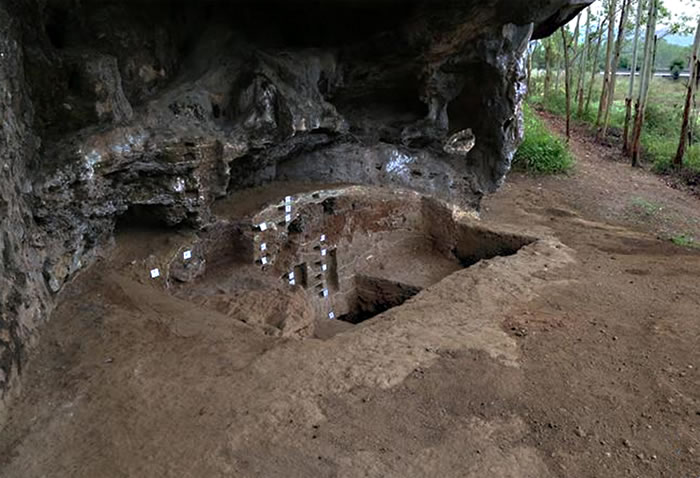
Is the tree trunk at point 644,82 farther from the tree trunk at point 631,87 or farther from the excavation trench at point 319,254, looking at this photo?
the excavation trench at point 319,254

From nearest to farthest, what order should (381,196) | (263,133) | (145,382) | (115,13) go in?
(145,382) < (115,13) < (263,133) < (381,196)

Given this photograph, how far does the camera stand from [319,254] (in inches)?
291

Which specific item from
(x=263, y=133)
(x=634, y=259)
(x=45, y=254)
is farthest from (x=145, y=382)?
(x=634, y=259)

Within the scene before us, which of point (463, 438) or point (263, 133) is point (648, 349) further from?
point (263, 133)

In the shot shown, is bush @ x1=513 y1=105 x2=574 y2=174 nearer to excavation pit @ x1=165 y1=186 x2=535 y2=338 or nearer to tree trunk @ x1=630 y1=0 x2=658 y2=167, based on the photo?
tree trunk @ x1=630 y1=0 x2=658 y2=167

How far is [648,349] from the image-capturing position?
4.49m

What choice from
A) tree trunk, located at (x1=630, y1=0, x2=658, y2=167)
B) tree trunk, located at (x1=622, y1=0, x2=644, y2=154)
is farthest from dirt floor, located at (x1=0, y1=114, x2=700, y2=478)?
tree trunk, located at (x1=622, y1=0, x2=644, y2=154)

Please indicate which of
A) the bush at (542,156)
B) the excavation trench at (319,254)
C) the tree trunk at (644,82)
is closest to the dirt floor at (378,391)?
the excavation trench at (319,254)

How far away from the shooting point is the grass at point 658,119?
13.7 m

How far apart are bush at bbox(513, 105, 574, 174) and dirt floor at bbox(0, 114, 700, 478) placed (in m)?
7.80

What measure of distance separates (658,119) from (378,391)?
18.3m

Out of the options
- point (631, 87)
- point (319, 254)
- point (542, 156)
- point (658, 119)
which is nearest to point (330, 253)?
point (319, 254)

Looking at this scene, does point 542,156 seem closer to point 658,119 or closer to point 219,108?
point 658,119

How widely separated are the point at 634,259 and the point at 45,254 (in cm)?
623
